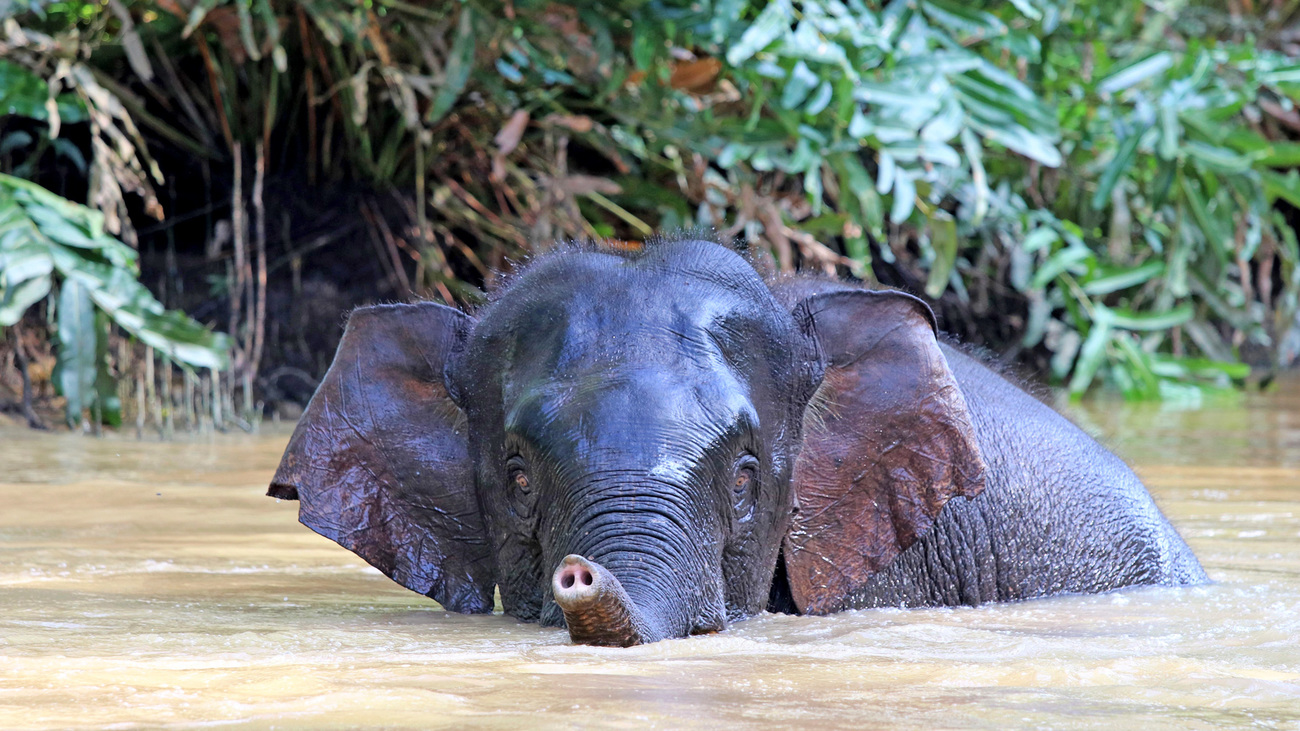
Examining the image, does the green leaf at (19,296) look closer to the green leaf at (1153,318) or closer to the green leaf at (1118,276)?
the green leaf at (1118,276)

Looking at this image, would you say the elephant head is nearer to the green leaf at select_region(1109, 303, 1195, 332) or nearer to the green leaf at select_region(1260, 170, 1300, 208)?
the green leaf at select_region(1109, 303, 1195, 332)

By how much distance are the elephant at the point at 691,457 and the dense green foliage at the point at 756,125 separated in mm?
3963

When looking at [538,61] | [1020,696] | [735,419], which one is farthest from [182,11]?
[1020,696]

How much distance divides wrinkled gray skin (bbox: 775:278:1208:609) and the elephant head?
11.7 inches

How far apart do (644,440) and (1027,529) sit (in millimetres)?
1552

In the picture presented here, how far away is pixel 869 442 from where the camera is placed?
4113mm

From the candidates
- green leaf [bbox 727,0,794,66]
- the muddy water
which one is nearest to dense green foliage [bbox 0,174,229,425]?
the muddy water

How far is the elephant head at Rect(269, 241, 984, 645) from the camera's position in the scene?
3.45 m

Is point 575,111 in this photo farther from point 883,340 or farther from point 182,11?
point 883,340

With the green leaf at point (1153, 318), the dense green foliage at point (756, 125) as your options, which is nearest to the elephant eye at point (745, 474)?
the dense green foliage at point (756, 125)

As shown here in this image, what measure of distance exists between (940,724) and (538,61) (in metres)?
7.19

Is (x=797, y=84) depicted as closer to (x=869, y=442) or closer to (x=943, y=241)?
(x=943, y=241)

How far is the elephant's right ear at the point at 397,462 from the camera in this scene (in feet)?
13.6

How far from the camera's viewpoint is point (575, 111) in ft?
33.3
